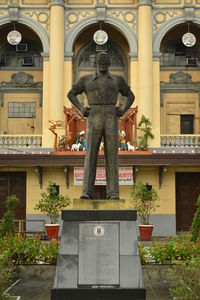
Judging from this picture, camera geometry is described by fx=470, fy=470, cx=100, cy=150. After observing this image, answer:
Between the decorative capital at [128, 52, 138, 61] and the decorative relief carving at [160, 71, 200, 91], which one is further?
the decorative relief carving at [160, 71, 200, 91]

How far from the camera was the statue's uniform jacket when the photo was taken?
9961 mm

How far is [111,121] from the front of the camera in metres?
9.98

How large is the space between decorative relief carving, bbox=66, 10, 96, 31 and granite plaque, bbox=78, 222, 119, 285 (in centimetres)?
2200

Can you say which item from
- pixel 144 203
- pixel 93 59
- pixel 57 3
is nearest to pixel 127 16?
pixel 93 59

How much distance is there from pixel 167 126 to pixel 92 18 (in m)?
8.75

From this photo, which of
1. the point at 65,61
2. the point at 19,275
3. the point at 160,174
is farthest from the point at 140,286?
the point at 65,61

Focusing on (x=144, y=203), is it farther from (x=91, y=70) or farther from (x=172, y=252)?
(x=91, y=70)

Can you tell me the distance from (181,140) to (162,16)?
7.93m

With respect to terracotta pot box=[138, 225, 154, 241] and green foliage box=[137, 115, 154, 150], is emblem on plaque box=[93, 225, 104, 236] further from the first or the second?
green foliage box=[137, 115, 154, 150]

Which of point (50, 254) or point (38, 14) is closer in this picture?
point (50, 254)

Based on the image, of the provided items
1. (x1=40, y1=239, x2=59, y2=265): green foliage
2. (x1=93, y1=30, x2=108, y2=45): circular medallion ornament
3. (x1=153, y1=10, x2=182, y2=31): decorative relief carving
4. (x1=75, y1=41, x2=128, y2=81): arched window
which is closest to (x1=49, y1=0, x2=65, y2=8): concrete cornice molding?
(x1=93, y1=30, x2=108, y2=45): circular medallion ornament

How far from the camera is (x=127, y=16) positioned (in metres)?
29.3

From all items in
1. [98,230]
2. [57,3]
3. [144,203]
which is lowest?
[144,203]

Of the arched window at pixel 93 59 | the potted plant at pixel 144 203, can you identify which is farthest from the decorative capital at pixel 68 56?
the potted plant at pixel 144 203
